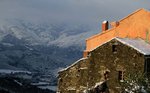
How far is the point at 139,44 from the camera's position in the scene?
2640 inches

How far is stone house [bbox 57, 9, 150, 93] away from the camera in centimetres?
6369

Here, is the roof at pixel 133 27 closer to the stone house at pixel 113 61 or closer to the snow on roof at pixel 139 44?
the stone house at pixel 113 61

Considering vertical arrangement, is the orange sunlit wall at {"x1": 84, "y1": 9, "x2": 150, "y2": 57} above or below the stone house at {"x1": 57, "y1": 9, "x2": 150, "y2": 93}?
above

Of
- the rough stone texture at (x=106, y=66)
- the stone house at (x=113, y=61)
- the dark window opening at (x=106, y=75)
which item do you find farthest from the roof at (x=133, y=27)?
the dark window opening at (x=106, y=75)

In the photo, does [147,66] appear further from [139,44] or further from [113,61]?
[113,61]

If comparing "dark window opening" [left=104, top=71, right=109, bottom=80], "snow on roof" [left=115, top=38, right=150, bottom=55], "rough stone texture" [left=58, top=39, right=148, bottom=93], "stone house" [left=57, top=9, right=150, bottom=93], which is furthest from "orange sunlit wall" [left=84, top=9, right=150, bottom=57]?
"dark window opening" [left=104, top=71, right=109, bottom=80]

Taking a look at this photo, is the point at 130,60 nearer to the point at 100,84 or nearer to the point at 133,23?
the point at 100,84

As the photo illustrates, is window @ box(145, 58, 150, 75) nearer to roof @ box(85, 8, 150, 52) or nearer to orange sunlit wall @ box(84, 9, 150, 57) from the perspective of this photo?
orange sunlit wall @ box(84, 9, 150, 57)

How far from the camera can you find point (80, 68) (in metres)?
73.1

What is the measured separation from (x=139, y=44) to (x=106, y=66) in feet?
18.7

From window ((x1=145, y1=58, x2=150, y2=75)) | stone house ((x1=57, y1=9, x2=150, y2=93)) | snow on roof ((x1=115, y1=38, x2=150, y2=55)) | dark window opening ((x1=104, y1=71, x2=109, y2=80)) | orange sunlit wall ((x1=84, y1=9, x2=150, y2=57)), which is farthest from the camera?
orange sunlit wall ((x1=84, y1=9, x2=150, y2=57))

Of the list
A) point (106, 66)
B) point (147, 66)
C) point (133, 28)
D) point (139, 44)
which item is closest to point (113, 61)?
point (106, 66)

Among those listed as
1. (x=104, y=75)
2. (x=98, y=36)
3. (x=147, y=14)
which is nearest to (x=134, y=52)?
(x=104, y=75)

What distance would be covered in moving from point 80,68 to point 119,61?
9564 millimetres
